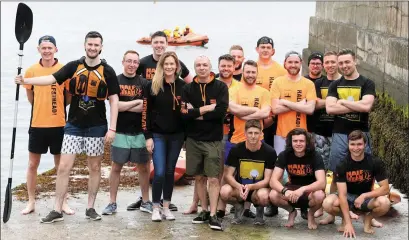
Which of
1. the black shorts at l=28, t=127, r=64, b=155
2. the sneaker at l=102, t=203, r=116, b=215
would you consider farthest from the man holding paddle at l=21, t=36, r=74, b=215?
the sneaker at l=102, t=203, r=116, b=215

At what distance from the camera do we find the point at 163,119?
8117 mm

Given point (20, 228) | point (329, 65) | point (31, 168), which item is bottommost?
point (20, 228)

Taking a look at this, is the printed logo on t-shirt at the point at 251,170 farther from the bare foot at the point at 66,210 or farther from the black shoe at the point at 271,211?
the bare foot at the point at 66,210

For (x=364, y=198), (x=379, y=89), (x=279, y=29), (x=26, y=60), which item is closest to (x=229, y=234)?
(x=364, y=198)

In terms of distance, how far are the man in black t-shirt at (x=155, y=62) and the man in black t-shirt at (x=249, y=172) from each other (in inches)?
43.9

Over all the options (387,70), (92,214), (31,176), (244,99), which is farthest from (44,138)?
(387,70)

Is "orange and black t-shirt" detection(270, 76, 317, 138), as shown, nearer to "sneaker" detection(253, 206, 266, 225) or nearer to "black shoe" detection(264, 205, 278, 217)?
"black shoe" detection(264, 205, 278, 217)

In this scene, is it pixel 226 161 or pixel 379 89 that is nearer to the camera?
pixel 226 161

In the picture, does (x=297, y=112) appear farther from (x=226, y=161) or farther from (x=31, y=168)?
(x=31, y=168)

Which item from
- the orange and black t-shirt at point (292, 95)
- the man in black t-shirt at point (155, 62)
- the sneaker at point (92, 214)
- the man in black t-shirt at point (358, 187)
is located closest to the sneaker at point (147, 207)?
the sneaker at point (92, 214)

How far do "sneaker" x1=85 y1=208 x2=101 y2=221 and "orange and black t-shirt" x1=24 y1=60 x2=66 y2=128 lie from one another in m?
0.97

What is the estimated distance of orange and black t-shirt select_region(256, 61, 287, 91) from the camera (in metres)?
9.07

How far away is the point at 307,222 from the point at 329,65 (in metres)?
1.74

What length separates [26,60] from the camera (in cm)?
4491
